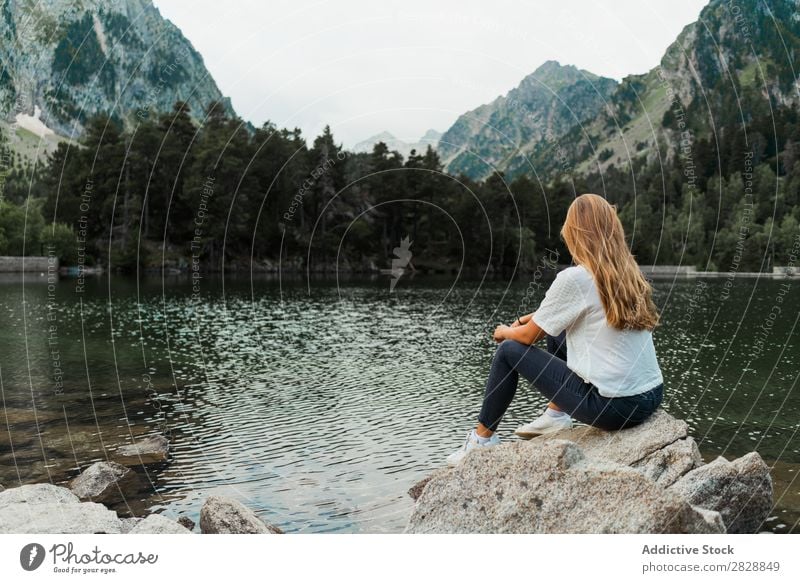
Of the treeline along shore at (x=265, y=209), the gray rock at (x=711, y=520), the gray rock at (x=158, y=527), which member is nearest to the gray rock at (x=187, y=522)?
the gray rock at (x=158, y=527)

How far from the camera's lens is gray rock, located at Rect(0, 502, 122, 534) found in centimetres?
629

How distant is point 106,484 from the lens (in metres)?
9.36

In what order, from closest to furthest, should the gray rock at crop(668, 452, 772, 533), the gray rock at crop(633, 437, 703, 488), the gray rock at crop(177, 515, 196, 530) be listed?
the gray rock at crop(633, 437, 703, 488), the gray rock at crop(668, 452, 772, 533), the gray rock at crop(177, 515, 196, 530)

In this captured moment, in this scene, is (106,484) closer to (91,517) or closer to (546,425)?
(91,517)

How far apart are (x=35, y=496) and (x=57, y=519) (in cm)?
81

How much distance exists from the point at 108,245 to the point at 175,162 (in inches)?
477

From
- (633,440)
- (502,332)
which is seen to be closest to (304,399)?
(502,332)

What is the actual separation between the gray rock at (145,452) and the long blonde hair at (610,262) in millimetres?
7675

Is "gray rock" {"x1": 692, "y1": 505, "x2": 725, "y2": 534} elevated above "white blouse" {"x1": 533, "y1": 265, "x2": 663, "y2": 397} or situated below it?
below

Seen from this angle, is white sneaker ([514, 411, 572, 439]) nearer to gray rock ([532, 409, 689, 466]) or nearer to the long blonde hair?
gray rock ([532, 409, 689, 466])

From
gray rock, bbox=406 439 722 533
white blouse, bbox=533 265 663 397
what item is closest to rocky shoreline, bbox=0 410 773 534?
gray rock, bbox=406 439 722 533

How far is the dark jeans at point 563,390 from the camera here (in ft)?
19.7

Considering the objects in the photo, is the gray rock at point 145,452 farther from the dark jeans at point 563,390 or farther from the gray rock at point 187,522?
the dark jeans at point 563,390

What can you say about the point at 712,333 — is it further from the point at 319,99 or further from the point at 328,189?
the point at 328,189
